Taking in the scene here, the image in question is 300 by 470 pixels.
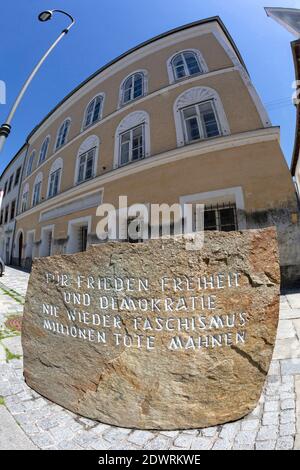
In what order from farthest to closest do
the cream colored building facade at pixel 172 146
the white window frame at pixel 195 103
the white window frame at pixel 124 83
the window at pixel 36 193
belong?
the window at pixel 36 193
the white window frame at pixel 124 83
the white window frame at pixel 195 103
the cream colored building facade at pixel 172 146

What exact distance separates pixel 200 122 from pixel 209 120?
1.17 feet

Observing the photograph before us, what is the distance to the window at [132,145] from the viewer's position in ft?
33.2

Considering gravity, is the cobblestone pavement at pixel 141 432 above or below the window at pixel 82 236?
below

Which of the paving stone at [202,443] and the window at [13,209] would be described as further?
the window at [13,209]

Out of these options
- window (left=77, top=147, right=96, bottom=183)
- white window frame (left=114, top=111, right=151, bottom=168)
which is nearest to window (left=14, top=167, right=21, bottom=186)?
window (left=77, top=147, right=96, bottom=183)

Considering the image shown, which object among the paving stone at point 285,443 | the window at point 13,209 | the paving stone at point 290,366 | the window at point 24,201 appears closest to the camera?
the paving stone at point 285,443

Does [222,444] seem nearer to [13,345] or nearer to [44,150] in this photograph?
[13,345]

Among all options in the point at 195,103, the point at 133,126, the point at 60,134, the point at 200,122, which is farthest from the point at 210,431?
the point at 60,134

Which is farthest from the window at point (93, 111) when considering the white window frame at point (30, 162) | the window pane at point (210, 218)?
the window pane at point (210, 218)

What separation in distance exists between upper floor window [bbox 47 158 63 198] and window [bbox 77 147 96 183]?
202 centimetres

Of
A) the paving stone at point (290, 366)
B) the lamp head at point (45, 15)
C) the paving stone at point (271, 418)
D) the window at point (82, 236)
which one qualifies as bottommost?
the paving stone at point (271, 418)

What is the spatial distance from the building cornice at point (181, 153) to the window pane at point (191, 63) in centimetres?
410

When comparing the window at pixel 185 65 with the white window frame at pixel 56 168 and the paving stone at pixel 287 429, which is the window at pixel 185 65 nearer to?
the white window frame at pixel 56 168

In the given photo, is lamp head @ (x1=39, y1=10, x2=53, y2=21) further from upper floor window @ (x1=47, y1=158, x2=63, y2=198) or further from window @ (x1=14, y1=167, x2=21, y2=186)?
window @ (x1=14, y1=167, x2=21, y2=186)
